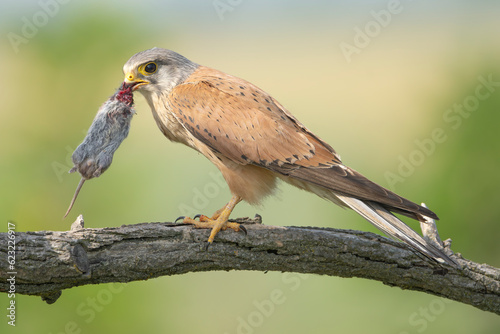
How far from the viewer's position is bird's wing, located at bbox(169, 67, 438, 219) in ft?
9.74

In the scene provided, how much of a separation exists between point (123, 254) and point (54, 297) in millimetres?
452

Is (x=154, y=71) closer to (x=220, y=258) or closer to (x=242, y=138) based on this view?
(x=242, y=138)

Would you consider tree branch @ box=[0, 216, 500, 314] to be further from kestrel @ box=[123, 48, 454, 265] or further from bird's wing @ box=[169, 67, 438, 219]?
bird's wing @ box=[169, 67, 438, 219]

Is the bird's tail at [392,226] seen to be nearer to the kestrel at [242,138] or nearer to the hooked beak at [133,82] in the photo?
the kestrel at [242,138]

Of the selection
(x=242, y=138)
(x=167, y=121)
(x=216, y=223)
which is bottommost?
(x=216, y=223)

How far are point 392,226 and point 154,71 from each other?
6.06 feet

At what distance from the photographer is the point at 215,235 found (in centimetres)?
304

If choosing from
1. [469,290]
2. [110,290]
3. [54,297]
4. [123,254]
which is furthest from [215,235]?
[110,290]

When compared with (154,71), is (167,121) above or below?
below

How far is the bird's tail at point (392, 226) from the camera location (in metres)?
2.68

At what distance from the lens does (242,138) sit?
311 centimetres

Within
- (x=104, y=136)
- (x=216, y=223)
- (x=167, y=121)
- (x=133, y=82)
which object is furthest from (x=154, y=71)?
(x=216, y=223)

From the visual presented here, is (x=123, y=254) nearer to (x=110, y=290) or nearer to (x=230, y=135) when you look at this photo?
(x=230, y=135)

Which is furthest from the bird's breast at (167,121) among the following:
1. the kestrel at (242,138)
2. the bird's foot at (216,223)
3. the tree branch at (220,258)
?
the tree branch at (220,258)
